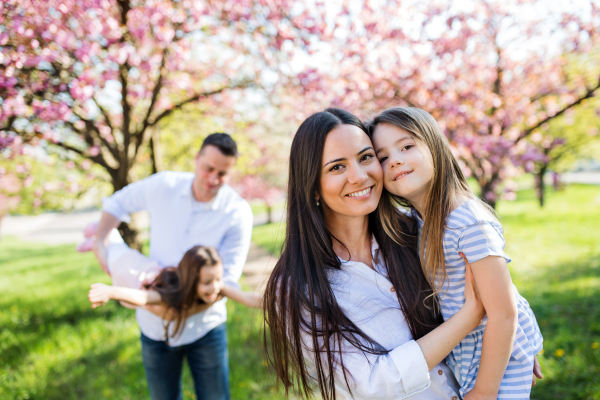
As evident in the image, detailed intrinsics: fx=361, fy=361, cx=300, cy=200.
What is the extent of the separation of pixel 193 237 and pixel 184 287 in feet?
1.38

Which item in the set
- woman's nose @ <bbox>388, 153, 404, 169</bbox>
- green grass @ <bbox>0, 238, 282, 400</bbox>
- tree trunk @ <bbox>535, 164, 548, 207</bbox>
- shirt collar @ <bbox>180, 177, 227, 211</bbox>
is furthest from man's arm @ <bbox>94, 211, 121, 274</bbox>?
tree trunk @ <bbox>535, 164, 548, 207</bbox>

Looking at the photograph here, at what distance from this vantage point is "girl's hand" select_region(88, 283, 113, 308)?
1.85 m

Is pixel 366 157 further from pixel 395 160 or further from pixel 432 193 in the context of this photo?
pixel 432 193

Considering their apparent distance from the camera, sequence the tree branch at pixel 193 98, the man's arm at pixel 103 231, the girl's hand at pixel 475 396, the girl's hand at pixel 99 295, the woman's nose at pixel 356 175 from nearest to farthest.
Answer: the girl's hand at pixel 475 396
the woman's nose at pixel 356 175
the girl's hand at pixel 99 295
the man's arm at pixel 103 231
the tree branch at pixel 193 98

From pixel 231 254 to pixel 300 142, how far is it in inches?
50.3

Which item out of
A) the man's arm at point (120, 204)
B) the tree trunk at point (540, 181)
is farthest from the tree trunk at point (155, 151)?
the tree trunk at point (540, 181)

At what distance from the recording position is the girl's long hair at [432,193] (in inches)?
62.4

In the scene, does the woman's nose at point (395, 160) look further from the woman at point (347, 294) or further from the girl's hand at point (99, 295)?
the girl's hand at point (99, 295)

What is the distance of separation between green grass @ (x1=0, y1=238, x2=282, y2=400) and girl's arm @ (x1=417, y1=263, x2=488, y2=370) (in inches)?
51.8

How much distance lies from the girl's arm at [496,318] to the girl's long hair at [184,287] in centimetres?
165

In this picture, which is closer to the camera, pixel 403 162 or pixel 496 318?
pixel 496 318

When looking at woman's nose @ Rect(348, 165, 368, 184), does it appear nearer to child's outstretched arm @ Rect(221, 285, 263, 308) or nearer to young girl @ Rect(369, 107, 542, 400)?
young girl @ Rect(369, 107, 542, 400)

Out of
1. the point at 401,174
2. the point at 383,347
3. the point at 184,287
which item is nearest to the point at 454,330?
the point at 383,347

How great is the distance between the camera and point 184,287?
94.0 inches
